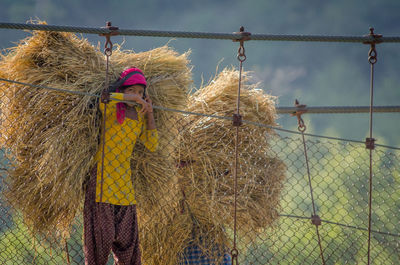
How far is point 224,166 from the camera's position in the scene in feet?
7.58

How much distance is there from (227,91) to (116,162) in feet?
2.48

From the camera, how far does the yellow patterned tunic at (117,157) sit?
196cm

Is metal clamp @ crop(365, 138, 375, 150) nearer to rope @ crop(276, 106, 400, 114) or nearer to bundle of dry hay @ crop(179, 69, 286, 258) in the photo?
rope @ crop(276, 106, 400, 114)

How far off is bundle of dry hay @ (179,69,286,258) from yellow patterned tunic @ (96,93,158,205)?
1.03 feet

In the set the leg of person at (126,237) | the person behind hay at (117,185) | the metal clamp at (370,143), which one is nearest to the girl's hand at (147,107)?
the person behind hay at (117,185)

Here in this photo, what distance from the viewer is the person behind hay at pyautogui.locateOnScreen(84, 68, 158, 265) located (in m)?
1.94

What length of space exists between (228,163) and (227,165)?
1 cm

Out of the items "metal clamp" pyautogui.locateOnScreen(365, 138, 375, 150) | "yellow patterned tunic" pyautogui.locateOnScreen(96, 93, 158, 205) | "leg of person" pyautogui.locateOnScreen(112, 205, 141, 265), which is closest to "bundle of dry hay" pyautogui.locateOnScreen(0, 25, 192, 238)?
"yellow patterned tunic" pyautogui.locateOnScreen(96, 93, 158, 205)

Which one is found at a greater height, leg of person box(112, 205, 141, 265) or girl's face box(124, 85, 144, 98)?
girl's face box(124, 85, 144, 98)

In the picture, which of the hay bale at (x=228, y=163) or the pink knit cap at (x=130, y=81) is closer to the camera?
the pink knit cap at (x=130, y=81)

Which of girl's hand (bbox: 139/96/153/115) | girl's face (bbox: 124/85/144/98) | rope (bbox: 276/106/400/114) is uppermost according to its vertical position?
rope (bbox: 276/106/400/114)

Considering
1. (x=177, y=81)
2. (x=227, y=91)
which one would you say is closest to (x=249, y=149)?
(x=227, y=91)

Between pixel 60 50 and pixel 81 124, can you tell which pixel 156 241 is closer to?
pixel 81 124

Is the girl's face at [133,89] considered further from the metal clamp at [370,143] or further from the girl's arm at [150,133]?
the metal clamp at [370,143]
